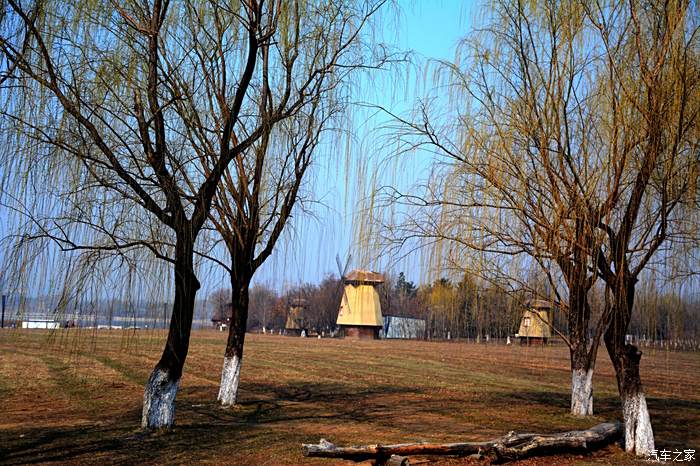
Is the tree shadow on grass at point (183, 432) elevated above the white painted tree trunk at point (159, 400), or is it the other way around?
the white painted tree trunk at point (159, 400)

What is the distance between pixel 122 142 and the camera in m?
8.63

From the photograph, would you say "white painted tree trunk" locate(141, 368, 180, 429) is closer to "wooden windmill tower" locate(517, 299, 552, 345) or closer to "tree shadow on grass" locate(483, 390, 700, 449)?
"tree shadow on grass" locate(483, 390, 700, 449)

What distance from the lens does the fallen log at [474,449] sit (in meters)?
8.78

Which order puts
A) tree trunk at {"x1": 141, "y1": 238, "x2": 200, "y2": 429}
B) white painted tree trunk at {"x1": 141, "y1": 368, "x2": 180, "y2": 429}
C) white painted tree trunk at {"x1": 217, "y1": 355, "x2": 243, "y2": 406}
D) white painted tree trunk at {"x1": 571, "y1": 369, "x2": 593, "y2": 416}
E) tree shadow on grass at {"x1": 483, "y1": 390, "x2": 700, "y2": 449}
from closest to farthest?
tree trunk at {"x1": 141, "y1": 238, "x2": 200, "y2": 429}, white painted tree trunk at {"x1": 141, "y1": 368, "x2": 180, "y2": 429}, tree shadow on grass at {"x1": 483, "y1": 390, "x2": 700, "y2": 449}, white painted tree trunk at {"x1": 571, "y1": 369, "x2": 593, "y2": 416}, white painted tree trunk at {"x1": 217, "y1": 355, "x2": 243, "y2": 406}

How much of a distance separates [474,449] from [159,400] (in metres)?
4.58

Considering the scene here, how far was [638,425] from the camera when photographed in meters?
9.27

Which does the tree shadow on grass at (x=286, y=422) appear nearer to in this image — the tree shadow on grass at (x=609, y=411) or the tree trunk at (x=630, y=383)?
the tree shadow on grass at (x=609, y=411)

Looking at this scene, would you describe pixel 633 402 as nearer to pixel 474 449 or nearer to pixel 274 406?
pixel 474 449

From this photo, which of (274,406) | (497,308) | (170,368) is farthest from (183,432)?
(497,308)

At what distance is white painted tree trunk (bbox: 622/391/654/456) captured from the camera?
9.16 m

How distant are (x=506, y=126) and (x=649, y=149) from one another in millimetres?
2037

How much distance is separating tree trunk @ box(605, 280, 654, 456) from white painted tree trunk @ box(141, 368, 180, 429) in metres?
6.19

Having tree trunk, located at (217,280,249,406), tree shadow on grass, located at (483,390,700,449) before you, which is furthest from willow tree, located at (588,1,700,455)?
tree trunk, located at (217,280,249,406)

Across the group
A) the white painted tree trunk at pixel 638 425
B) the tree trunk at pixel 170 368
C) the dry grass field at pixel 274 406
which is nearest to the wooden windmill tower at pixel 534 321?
→ the dry grass field at pixel 274 406
